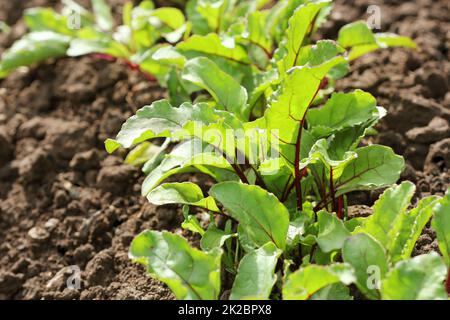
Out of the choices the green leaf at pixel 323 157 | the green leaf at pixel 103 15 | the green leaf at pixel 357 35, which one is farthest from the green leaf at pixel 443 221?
the green leaf at pixel 103 15

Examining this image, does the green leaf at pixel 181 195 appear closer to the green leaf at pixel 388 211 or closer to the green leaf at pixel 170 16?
the green leaf at pixel 388 211

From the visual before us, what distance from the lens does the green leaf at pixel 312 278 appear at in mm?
1548

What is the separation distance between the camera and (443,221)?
1.74 meters

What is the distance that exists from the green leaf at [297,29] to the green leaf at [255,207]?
1.71 feet

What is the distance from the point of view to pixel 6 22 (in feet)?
11.6

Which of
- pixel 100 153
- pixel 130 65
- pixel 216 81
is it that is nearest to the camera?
pixel 216 81

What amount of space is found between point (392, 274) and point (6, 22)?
271 cm

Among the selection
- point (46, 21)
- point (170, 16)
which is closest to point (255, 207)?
point (170, 16)

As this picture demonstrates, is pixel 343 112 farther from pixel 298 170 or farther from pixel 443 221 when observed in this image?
pixel 443 221

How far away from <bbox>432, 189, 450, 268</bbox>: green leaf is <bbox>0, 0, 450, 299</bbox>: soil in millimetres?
296

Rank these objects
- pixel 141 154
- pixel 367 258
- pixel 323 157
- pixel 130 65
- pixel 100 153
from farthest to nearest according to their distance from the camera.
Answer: pixel 130 65 → pixel 100 153 → pixel 141 154 → pixel 323 157 → pixel 367 258

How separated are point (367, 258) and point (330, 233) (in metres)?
0.13

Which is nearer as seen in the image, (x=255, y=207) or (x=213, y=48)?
(x=255, y=207)

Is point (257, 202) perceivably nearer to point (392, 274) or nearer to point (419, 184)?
point (392, 274)
